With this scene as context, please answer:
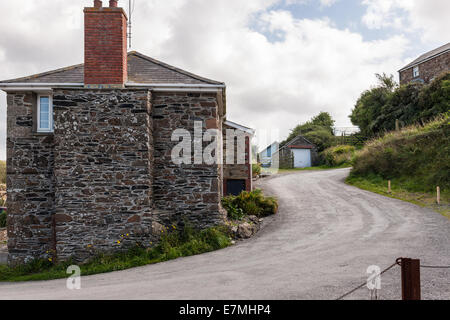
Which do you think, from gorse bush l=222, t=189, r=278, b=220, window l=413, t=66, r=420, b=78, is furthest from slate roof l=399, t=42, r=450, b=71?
gorse bush l=222, t=189, r=278, b=220

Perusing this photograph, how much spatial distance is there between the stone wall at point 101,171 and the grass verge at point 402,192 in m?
11.7

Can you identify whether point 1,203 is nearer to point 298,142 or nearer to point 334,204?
point 334,204

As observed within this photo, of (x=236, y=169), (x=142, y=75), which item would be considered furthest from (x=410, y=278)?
(x=236, y=169)

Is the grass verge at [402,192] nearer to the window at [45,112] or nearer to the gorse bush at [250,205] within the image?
the gorse bush at [250,205]

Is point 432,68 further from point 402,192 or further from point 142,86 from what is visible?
point 142,86

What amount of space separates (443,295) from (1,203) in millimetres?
30300

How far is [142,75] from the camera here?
11.9 meters

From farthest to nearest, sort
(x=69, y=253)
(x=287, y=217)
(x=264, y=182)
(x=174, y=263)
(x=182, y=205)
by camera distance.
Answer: (x=264, y=182)
(x=287, y=217)
(x=182, y=205)
(x=69, y=253)
(x=174, y=263)

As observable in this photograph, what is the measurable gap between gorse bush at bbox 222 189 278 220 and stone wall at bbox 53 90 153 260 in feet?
13.7

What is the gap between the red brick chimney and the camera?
35.2 feet

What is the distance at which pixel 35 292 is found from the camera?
7949mm

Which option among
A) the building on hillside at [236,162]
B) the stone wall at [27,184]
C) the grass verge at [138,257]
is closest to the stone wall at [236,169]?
the building on hillside at [236,162]
